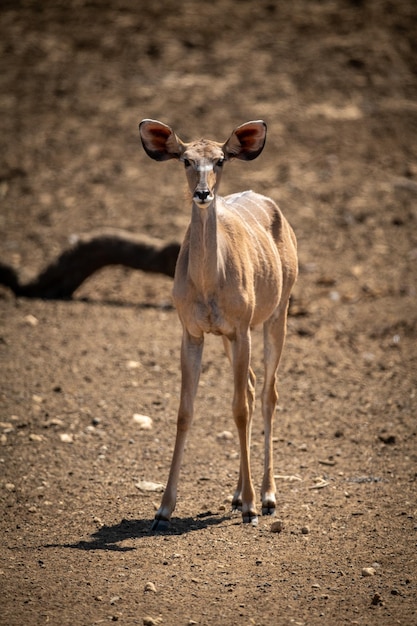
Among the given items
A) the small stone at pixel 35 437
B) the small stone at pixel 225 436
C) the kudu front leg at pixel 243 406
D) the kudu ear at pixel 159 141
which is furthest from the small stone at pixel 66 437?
the kudu ear at pixel 159 141

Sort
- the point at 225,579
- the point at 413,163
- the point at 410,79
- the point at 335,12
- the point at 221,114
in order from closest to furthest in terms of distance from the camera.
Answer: the point at 225,579 < the point at 413,163 < the point at 221,114 < the point at 410,79 < the point at 335,12

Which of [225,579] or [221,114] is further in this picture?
[221,114]

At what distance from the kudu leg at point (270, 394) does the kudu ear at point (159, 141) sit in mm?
1594

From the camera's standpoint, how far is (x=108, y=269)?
13.2 metres

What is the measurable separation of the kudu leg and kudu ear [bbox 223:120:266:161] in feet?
4.56

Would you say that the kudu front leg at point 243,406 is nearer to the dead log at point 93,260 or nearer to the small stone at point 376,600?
the small stone at point 376,600

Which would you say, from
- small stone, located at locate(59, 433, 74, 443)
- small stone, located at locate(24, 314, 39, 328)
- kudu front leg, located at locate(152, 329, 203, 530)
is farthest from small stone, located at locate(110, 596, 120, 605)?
small stone, located at locate(24, 314, 39, 328)

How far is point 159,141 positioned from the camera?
22.9 feet

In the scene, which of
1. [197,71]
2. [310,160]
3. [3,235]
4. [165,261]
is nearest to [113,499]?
[165,261]

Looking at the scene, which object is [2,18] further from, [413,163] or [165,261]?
[165,261]

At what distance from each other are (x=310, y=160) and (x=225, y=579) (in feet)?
36.3

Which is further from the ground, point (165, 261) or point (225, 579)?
point (165, 261)

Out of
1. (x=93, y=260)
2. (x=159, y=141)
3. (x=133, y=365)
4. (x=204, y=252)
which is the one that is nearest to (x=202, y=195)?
(x=204, y=252)

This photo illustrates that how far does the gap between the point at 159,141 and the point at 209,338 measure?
13.9 ft
